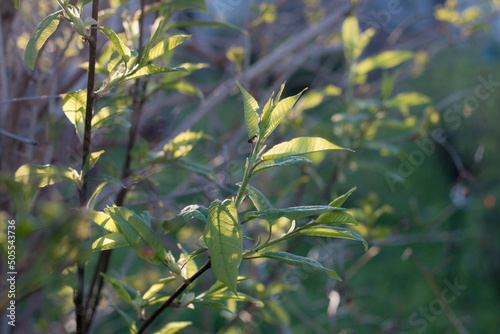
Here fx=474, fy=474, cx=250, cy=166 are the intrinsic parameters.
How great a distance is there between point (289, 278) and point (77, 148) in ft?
3.38

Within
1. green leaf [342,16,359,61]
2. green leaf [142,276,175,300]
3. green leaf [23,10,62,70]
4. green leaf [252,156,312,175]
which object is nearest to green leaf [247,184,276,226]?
green leaf [252,156,312,175]

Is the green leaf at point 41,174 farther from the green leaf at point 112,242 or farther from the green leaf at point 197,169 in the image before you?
the green leaf at point 197,169

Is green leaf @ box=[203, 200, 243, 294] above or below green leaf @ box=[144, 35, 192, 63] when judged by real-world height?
below

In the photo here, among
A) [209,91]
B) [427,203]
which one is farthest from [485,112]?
[209,91]

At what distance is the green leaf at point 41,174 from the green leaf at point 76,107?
0.06 m

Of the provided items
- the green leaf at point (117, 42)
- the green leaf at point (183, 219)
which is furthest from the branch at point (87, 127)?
the green leaf at point (183, 219)

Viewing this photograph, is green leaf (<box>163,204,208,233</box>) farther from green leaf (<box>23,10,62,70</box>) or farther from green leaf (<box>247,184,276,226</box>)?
green leaf (<box>23,10,62,70</box>)

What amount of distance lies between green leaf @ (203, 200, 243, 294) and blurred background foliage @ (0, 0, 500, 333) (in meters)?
0.14

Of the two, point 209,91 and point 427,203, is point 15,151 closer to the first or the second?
point 209,91

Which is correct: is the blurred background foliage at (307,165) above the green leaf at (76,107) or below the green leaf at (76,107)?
below

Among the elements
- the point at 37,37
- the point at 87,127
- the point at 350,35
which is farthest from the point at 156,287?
the point at 350,35

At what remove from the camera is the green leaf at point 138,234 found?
0.50 metres

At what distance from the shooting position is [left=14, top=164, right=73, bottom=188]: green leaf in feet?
1.77

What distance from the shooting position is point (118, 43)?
1.73 ft
